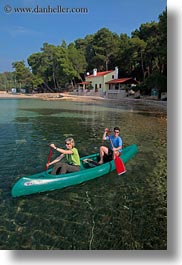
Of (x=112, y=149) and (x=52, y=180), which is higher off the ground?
(x=112, y=149)

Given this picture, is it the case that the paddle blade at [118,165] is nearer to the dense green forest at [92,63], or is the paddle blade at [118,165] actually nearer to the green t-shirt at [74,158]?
the green t-shirt at [74,158]

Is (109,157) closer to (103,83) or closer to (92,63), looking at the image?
(92,63)

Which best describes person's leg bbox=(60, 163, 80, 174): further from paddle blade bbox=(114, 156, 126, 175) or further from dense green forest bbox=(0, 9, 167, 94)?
dense green forest bbox=(0, 9, 167, 94)

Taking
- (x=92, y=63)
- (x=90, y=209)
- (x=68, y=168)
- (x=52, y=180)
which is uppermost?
(x=92, y=63)

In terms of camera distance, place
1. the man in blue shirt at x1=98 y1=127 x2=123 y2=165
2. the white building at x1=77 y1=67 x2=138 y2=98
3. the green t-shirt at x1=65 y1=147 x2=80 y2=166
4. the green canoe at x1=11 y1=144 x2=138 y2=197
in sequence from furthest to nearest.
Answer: the white building at x1=77 y1=67 x2=138 y2=98
the man in blue shirt at x1=98 y1=127 x2=123 y2=165
the green t-shirt at x1=65 y1=147 x2=80 y2=166
the green canoe at x1=11 y1=144 x2=138 y2=197

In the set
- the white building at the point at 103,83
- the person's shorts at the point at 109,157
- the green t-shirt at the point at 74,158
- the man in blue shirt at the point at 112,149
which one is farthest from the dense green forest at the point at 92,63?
the green t-shirt at the point at 74,158

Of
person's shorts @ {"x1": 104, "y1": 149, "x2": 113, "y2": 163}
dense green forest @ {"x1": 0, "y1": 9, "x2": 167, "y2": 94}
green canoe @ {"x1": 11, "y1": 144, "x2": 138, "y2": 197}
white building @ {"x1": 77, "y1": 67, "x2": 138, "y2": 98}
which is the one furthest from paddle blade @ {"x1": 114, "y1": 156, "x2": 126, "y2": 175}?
white building @ {"x1": 77, "y1": 67, "x2": 138, "y2": 98}

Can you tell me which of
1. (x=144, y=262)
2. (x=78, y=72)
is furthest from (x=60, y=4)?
(x=78, y=72)

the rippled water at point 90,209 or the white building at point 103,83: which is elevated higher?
the white building at point 103,83

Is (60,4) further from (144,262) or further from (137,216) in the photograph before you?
(144,262)

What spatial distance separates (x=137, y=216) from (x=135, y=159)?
2629 mm

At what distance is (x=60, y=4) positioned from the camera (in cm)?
409

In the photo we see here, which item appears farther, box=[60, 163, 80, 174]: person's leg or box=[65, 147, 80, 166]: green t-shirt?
box=[65, 147, 80, 166]: green t-shirt

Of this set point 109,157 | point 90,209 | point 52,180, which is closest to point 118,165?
point 109,157
